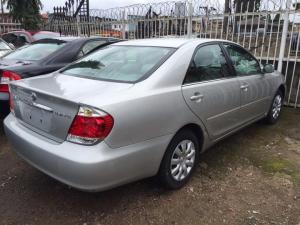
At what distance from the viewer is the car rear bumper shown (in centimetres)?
232

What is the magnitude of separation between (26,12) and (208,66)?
1269cm

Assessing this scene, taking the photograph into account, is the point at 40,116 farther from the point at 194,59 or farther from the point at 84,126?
the point at 194,59

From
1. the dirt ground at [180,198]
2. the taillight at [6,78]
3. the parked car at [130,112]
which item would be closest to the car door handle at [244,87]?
the parked car at [130,112]

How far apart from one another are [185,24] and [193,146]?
14.7 ft

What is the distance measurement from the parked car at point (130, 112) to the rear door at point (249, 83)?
3 centimetres

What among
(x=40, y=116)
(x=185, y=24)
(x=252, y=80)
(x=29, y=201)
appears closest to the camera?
(x=40, y=116)

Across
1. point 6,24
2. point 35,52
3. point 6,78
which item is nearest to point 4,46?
point 35,52

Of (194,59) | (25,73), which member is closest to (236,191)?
(194,59)

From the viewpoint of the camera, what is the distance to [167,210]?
9.27 ft

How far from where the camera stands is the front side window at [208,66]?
3.18m

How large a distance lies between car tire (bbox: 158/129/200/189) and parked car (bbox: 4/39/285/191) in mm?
10

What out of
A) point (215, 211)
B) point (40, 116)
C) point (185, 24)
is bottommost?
point (215, 211)

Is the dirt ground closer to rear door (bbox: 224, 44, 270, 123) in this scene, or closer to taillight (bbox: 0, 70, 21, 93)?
rear door (bbox: 224, 44, 270, 123)

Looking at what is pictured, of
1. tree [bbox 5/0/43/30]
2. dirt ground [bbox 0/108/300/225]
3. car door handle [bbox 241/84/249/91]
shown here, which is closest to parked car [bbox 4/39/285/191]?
car door handle [bbox 241/84/249/91]
